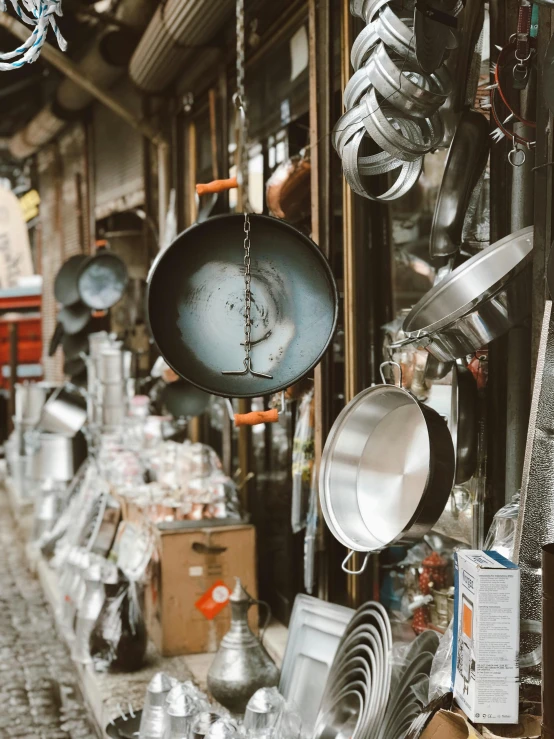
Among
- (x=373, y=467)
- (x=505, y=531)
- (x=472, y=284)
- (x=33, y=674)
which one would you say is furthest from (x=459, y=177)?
(x=33, y=674)

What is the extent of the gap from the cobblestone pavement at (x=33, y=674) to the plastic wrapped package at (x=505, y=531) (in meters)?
2.48

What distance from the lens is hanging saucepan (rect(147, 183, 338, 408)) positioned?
8.52ft

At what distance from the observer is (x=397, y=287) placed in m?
3.46

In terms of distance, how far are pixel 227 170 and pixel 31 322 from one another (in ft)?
35.3

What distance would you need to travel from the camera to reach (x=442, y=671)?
7.14 feet

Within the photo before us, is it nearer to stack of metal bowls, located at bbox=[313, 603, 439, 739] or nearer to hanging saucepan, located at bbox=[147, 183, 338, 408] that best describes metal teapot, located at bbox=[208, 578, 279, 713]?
stack of metal bowls, located at bbox=[313, 603, 439, 739]

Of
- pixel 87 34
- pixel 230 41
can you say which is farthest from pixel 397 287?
pixel 87 34

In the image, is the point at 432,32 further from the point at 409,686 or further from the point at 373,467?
the point at 409,686

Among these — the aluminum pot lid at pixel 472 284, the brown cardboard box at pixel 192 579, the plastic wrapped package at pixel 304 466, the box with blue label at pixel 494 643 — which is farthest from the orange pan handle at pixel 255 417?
the brown cardboard box at pixel 192 579

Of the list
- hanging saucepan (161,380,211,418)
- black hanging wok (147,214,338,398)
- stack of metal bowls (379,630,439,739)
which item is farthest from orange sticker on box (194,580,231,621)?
black hanging wok (147,214,338,398)

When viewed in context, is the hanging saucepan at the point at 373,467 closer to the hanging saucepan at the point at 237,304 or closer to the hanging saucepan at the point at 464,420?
the hanging saucepan at the point at 464,420

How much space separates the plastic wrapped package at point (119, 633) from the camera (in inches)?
154

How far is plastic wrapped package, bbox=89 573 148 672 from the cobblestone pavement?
0.32m

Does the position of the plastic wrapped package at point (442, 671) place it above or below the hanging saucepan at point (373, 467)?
below
